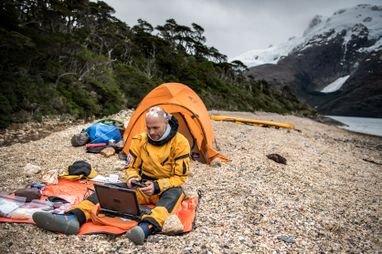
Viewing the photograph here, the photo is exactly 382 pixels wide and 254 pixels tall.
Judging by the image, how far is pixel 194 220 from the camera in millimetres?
5246

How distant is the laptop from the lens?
448 centimetres

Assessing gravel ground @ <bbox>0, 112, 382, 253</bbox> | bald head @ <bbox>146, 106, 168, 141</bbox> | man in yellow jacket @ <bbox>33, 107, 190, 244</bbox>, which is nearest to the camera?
gravel ground @ <bbox>0, 112, 382, 253</bbox>

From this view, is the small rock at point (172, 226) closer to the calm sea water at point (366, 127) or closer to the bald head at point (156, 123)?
the bald head at point (156, 123)

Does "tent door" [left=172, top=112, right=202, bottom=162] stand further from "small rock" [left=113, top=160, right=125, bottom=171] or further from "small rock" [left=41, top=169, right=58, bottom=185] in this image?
"small rock" [left=41, top=169, right=58, bottom=185]

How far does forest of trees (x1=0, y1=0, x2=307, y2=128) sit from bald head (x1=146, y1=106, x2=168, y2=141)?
10200mm

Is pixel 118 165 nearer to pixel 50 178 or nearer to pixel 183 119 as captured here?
pixel 50 178

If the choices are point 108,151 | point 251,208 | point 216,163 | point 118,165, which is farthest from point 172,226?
point 108,151

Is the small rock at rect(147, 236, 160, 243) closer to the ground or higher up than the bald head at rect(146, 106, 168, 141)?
closer to the ground

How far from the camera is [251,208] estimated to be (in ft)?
19.3

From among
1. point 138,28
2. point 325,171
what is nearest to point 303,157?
point 325,171

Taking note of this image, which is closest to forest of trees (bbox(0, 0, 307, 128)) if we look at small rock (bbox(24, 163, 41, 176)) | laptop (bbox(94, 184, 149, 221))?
small rock (bbox(24, 163, 41, 176))

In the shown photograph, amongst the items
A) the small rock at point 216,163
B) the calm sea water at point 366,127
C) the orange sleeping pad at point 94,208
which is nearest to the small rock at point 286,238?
the orange sleeping pad at point 94,208

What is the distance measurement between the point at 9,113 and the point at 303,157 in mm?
12552

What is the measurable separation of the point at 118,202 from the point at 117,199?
72mm
